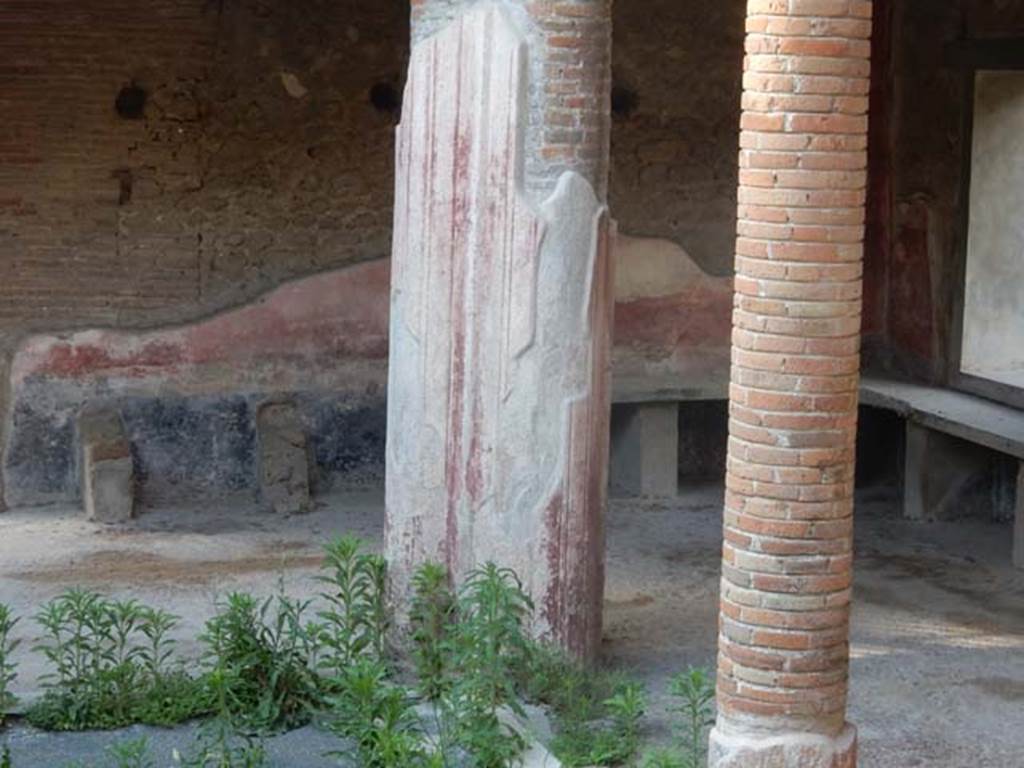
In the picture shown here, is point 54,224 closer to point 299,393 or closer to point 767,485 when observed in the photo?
point 299,393

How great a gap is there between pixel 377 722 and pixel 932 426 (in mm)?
4866

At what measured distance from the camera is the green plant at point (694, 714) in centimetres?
736

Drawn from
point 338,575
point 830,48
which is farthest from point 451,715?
point 830,48

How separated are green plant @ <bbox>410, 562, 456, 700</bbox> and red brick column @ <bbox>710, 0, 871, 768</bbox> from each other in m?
1.63

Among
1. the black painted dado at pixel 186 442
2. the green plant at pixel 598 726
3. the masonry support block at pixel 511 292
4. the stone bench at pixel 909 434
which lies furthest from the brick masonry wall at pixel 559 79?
the black painted dado at pixel 186 442

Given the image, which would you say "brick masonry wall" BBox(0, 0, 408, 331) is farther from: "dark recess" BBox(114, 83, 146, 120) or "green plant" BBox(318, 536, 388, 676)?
"green plant" BBox(318, 536, 388, 676)

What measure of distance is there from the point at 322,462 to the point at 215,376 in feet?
2.48

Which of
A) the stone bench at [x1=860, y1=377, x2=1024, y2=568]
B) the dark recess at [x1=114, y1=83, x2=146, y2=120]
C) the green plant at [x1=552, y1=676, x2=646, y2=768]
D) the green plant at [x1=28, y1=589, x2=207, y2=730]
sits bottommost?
the green plant at [x1=552, y1=676, x2=646, y2=768]

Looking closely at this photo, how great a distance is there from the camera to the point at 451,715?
7469 millimetres

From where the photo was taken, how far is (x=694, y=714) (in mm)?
7344

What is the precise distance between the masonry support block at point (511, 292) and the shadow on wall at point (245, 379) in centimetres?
327

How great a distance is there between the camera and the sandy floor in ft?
28.3

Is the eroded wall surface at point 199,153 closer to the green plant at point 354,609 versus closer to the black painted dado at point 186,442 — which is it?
the black painted dado at point 186,442

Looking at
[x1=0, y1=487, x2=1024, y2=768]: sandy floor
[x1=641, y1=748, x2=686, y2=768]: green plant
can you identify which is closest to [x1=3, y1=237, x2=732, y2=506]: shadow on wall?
[x1=0, y1=487, x2=1024, y2=768]: sandy floor
